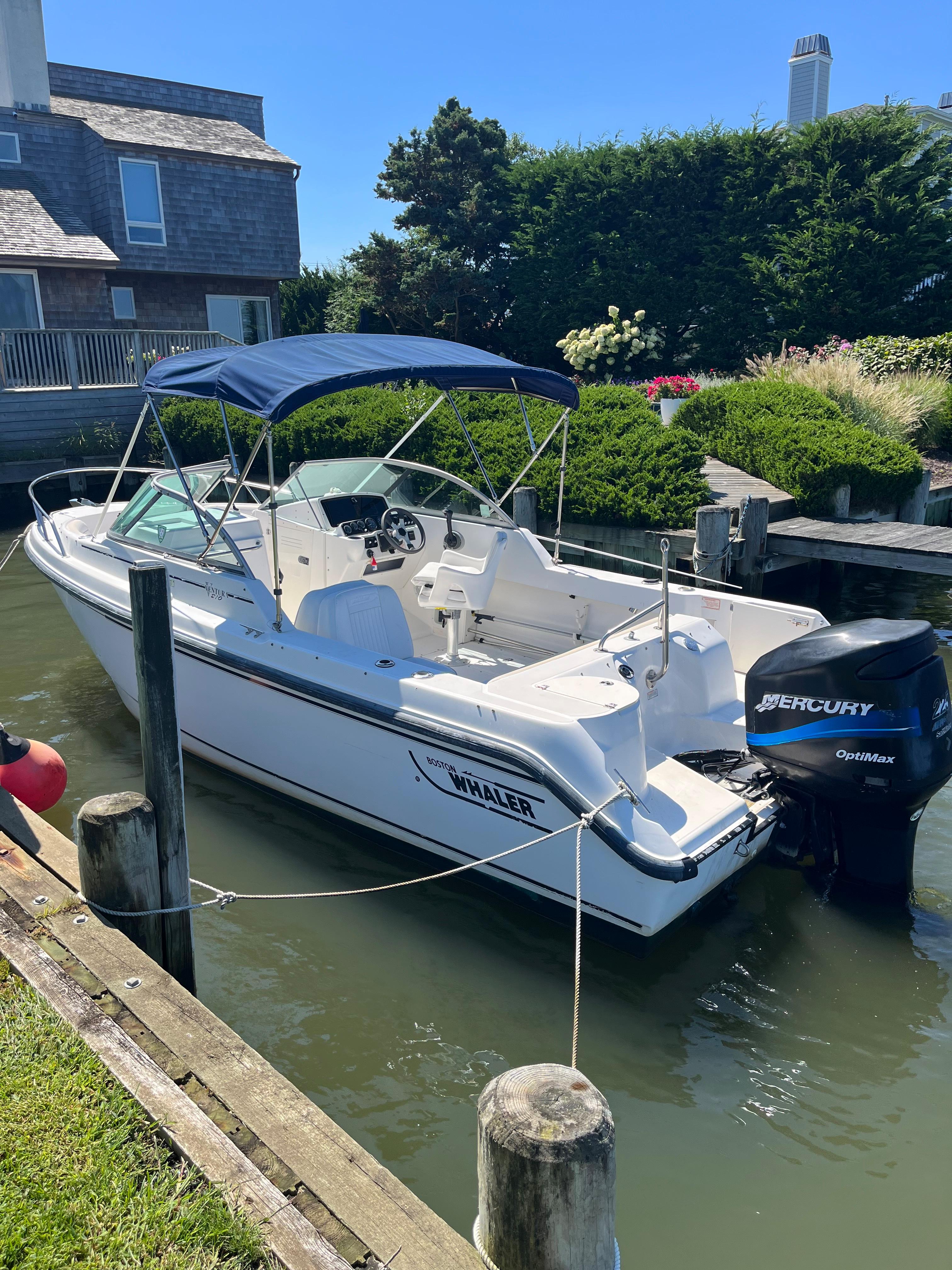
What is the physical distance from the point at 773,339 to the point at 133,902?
18941 millimetres

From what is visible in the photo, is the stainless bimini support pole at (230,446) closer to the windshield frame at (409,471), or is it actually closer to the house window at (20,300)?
the windshield frame at (409,471)

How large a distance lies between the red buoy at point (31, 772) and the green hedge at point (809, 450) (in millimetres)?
7682

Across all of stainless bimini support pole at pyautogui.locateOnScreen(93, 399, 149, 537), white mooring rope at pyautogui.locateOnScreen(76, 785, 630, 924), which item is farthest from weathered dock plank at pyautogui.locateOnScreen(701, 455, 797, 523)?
white mooring rope at pyautogui.locateOnScreen(76, 785, 630, 924)

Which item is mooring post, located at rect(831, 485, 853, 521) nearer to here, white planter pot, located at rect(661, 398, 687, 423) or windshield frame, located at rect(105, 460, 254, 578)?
white planter pot, located at rect(661, 398, 687, 423)

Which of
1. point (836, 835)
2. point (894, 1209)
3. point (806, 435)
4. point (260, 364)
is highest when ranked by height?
point (260, 364)

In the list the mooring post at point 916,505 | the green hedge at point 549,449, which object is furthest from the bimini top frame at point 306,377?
the mooring post at point 916,505

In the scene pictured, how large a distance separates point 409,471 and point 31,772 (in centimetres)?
310

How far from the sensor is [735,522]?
9.09m

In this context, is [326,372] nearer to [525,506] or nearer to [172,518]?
[172,518]

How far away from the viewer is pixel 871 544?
840cm

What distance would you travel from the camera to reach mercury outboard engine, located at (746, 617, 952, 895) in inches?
152

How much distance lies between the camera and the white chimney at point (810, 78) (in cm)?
3566

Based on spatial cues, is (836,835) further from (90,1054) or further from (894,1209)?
(90,1054)

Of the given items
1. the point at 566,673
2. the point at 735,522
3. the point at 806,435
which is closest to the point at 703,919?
the point at 566,673
